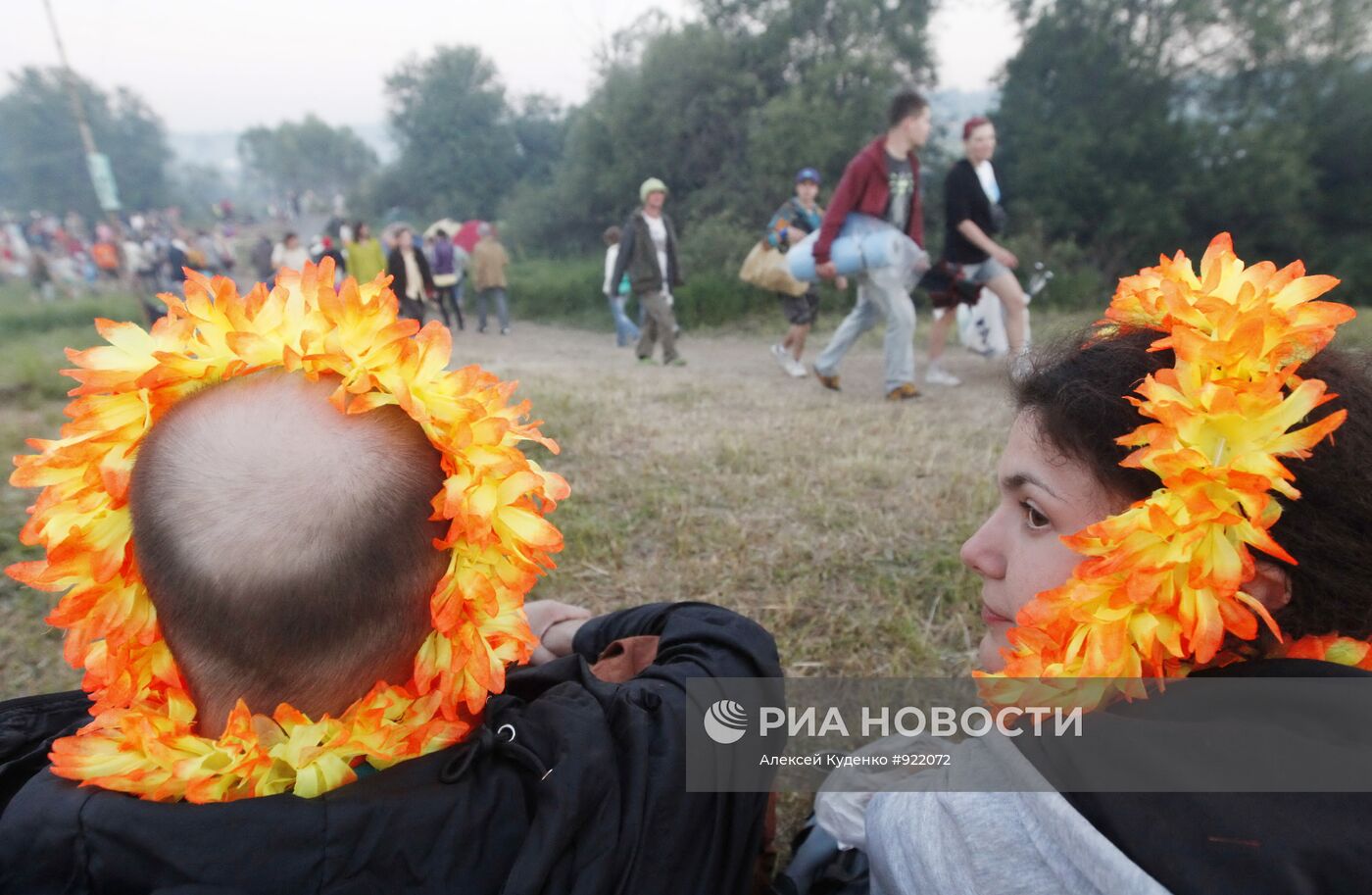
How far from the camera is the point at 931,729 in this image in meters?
2.26

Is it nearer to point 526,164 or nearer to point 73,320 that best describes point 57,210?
point 526,164

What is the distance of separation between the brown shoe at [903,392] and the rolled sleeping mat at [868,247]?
85 cm

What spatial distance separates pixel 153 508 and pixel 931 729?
6.37ft

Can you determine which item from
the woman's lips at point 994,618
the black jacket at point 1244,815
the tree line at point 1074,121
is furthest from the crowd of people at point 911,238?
the tree line at point 1074,121

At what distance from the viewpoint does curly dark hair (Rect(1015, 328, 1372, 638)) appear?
1146 mm

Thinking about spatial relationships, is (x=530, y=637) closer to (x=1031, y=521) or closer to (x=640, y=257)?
(x=1031, y=521)

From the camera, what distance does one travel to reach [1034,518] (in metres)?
1.42

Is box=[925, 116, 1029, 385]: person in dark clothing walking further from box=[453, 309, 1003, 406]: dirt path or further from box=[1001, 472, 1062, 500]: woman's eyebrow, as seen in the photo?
box=[1001, 472, 1062, 500]: woman's eyebrow

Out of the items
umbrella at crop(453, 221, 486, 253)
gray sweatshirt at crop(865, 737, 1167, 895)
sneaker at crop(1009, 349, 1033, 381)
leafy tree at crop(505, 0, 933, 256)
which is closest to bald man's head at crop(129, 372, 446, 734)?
gray sweatshirt at crop(865, 737, 1167, 895)

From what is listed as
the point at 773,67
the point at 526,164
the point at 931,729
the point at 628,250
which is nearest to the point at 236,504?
the point at 931,729

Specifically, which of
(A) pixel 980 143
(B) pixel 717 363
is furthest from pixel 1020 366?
(B) pixel 717 363

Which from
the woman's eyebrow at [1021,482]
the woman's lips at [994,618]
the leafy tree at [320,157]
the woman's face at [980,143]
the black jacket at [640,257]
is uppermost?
the woman's face at [980,143]

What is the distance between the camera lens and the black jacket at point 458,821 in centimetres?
102

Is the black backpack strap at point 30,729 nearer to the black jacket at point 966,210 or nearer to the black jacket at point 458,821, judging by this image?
the black jacket at point 458,821
